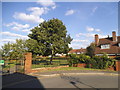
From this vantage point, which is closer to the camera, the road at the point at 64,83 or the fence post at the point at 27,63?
the road at the point at 64,83

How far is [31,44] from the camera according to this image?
741 inches

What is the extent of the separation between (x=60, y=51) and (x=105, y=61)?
7.93m

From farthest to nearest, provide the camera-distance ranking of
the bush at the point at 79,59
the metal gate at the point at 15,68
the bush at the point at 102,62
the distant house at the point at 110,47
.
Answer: the distant house at the point at 110,47 < the bush at the point at 79,59 < the bush at the point at 102,62 < the metal gate at the point at 15,68

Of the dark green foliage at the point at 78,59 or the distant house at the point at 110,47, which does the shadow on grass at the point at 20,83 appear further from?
the distant house at the point at 110,47

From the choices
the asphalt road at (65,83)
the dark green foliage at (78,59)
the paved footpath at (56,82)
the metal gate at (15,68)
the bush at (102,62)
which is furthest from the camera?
the dark green foliage at (78,59)

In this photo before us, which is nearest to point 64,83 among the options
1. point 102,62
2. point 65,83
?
point 65,83

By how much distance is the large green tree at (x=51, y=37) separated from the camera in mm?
18859

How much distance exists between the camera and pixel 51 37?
62.0ft

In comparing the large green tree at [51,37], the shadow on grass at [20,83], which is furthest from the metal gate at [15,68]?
the large green tree at [51,37]

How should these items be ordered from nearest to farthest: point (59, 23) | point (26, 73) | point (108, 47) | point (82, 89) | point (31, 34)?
point (82, 89), point (26, 73), point (59, 23), point (31, 34), point (108, 47)

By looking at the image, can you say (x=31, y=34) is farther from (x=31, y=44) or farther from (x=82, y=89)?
(x=82, y=89)

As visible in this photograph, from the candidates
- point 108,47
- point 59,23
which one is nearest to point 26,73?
point 59,23

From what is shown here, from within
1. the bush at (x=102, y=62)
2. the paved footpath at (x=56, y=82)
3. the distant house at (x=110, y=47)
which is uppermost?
the distant house at (x=110, y=47)

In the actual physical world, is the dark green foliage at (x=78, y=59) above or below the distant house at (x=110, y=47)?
below
